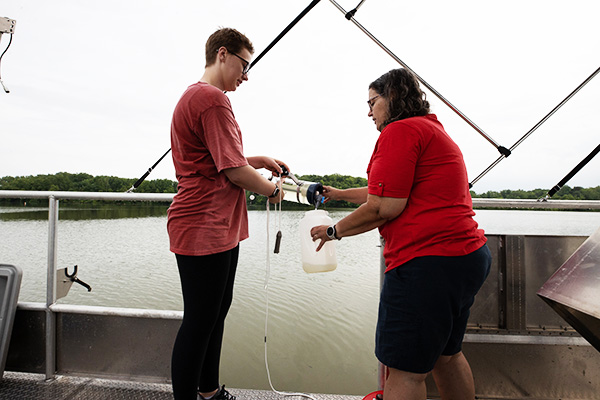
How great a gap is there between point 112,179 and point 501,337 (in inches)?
237

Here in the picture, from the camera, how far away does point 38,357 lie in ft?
5.58

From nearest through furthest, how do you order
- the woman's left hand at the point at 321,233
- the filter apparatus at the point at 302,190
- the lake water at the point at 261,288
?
1. the woman's left hand at the point at 321,233
2. the filter apparatus at the point at 302,190
3. the lake water at the point at 261,288

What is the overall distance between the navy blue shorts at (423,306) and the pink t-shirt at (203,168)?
61cm

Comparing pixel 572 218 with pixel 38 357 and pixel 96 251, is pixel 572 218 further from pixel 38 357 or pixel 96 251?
pixel 96 251

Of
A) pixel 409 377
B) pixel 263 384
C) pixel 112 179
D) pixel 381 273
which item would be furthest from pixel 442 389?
pixel 112 179

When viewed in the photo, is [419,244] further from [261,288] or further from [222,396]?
[261,288]

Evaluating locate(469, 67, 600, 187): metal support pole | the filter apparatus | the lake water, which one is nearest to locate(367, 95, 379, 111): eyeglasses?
the filter apparatus

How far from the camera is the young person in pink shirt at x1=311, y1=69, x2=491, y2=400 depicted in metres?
0.96

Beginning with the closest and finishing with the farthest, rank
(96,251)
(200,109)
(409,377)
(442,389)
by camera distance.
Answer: (409,377)
(200,109)
(442,389)
(96,251)

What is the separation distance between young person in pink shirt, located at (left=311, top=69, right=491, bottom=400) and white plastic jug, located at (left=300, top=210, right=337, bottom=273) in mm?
461

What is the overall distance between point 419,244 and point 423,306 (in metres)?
0.18

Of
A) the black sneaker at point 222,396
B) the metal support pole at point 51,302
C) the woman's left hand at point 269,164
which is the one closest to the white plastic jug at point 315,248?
the woman's left hand at point 269,164

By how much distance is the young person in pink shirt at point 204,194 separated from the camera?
1108mm

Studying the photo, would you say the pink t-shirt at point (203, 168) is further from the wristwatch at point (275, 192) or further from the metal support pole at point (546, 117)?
the metal support pole at point (546, 117)
